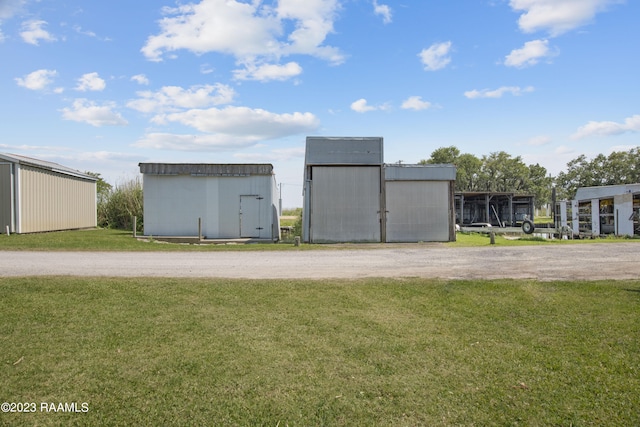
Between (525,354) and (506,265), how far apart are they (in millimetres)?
6123

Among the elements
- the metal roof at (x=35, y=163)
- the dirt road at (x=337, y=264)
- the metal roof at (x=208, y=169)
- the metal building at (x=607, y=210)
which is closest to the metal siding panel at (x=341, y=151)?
the metal roof at (x=208, y=169)

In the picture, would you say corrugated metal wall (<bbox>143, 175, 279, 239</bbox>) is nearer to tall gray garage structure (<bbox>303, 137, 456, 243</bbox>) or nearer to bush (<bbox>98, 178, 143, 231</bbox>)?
tall gray garage structure (<bbox>303, 137, 456, 243</bbox>)

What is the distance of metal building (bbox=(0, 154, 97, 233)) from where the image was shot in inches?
661

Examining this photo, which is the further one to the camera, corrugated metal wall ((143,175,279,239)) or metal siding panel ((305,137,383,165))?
corrugated metal wall ((143,175,279,239))

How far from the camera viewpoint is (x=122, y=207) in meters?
25.6

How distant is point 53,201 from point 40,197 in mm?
Result: 1111

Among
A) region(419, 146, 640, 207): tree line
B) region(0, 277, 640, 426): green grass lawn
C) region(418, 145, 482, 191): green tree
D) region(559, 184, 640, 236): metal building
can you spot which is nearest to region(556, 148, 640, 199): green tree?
region(419, 146, 640, 207): tree line

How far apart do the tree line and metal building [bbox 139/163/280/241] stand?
41.6 meters

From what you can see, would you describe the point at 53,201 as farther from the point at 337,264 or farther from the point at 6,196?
the point at 337,264

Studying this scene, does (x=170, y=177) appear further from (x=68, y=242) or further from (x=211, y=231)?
(x=68, y=242)

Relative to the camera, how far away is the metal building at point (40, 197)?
16.8 meters

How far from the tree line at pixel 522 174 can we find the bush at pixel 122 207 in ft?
139

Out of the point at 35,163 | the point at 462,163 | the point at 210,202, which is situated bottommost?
the point at 210,202

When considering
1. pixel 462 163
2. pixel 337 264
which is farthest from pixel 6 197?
pixel 462 163
